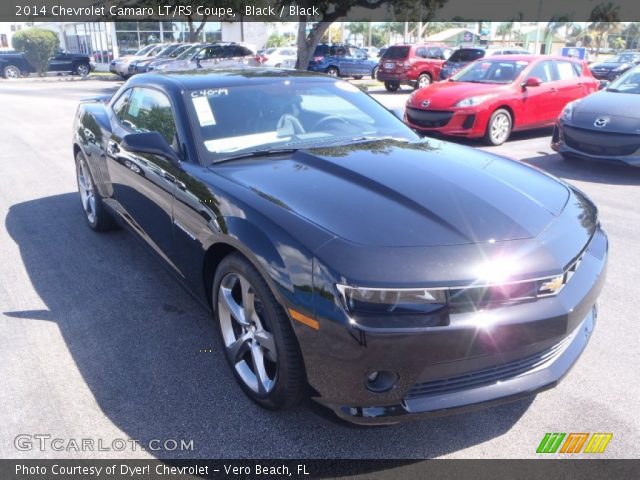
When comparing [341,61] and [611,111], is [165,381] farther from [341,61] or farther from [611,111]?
[341,61]

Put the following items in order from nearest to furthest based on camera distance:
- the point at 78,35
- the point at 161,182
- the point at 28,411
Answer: the point at 28,411
the point at 161,182
the point at 78,35

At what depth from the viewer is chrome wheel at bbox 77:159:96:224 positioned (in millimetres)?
5199

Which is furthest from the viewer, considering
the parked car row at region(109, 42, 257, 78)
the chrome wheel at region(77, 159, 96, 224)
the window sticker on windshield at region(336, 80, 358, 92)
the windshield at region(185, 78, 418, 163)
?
the parked car row at region(109, 42, 257, 78)

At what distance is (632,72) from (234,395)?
27.3 ft

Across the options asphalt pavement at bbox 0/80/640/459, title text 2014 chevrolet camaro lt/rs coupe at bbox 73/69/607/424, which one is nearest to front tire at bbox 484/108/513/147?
asphalt pavement at bbox 0/80/640/459

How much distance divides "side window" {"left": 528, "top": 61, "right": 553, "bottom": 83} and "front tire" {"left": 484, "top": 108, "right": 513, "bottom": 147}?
4.13ft

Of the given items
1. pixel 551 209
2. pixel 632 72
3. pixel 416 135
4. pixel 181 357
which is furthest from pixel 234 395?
pixel 632 72

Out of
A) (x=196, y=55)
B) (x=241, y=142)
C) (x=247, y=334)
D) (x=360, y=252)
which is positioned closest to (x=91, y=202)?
(x=241, y=142)

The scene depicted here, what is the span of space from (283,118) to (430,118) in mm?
6111

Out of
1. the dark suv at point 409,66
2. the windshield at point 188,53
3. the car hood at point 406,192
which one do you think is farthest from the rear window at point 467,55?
the car hood at point 406,192

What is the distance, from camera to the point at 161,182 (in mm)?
3455

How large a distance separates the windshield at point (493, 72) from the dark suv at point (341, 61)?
16.0m

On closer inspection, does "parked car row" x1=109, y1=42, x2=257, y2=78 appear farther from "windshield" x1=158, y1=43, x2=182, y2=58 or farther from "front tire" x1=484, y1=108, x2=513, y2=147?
"front tire" x1=484, y1=108, x2=513, y2=147

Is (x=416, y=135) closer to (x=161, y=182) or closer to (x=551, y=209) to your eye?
(x=551, y=209)
